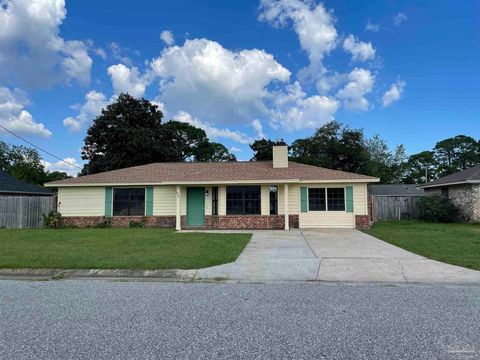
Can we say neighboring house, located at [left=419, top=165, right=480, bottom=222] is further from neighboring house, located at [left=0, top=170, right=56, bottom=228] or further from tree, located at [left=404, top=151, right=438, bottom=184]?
tree, located at [left=404, top=151, right=438, bottom=184]

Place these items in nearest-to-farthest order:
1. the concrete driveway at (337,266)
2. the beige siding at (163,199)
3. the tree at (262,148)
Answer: the concrete driveway at (337,266), the beige siding at (163,199), the tree at (262,148)

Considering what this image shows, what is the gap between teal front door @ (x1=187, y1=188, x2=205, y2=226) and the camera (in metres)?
16.7

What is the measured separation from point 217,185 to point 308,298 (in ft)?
38.2

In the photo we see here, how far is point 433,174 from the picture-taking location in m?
62.4

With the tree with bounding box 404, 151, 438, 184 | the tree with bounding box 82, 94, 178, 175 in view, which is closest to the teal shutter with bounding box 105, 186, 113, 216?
the tree with bounding box 82, 94, 178, 175

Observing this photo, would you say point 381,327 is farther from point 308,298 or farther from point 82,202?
point 82,202

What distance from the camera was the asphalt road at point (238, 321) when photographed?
3.22m

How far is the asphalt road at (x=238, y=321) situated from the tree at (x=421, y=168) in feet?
204

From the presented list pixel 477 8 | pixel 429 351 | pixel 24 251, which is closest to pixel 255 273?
pixel 429 351

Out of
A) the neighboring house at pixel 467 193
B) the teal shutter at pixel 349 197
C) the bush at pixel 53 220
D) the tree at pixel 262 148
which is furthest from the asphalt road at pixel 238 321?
the tree at pixel 262 148

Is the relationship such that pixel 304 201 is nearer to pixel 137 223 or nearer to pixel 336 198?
pixel 336 198

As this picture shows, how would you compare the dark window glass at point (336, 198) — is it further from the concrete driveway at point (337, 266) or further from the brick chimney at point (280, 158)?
the concrete driveway at point (337, 266)

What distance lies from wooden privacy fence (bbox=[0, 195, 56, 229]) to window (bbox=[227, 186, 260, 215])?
34.1 feet

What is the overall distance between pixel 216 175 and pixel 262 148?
28.6 meters
